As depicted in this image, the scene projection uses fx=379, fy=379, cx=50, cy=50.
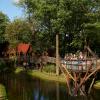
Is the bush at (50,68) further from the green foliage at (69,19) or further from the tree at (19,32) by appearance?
the tree at (19,32)

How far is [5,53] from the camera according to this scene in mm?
116812

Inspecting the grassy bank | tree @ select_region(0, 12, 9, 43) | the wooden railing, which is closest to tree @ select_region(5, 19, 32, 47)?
the grassy bank

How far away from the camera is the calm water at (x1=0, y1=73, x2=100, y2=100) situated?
4715cm

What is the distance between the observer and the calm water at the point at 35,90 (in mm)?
47153

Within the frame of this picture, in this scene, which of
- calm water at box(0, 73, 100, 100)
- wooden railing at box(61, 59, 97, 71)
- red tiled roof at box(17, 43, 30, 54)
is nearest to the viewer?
calm water at box(0, 73, 100, 100)

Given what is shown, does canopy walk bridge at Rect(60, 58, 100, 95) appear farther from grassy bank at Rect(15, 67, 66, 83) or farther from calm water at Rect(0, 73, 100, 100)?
grassy bank at Rect(15, 67, 66, 83)

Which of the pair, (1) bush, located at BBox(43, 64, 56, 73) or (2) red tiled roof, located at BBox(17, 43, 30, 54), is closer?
(1) bush, located at BBox(43, 64, 56, 73)

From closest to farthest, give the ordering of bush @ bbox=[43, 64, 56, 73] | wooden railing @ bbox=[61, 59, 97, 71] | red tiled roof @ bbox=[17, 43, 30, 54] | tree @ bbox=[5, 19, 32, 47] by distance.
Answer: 1. wooden railing @ bbox=[61, 59, 97, 71]
2. bush @ bbox=[43, 64, 56, 73]
3. tree @ bbox=[5, 19, 32, 47]
4. red tiled roof @ bbox=[17, 43, 30, 54]

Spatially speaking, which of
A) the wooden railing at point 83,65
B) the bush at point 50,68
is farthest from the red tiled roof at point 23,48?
the wooden railing at point 83,65

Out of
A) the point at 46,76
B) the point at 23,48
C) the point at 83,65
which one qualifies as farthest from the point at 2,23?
the point at 83,65

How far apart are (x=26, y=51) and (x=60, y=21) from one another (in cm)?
3536

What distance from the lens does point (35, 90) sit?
54.0 m

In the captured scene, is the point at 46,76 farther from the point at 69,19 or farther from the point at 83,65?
the point at 83,65

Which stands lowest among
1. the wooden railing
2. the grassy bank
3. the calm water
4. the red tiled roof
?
the calm water
